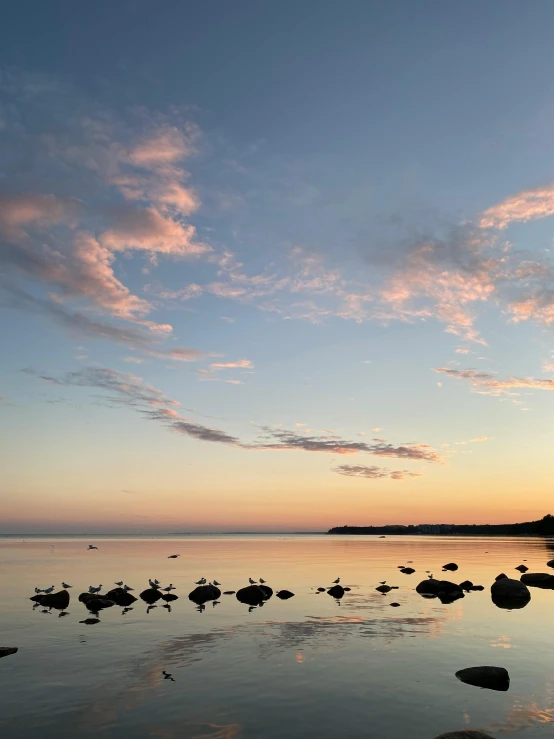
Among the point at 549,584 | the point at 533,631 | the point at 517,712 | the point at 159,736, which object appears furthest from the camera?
the point at 549,584

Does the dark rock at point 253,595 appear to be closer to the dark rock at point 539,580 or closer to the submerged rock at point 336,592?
the submerged rock at point 336,592

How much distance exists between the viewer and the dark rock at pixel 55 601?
35969 millimetres

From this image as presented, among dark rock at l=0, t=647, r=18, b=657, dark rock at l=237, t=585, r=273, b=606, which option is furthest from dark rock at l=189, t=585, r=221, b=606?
dark rock at l=0, t=647, r=18, b=657

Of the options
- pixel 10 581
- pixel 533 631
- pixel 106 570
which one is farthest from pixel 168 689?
pixel 106 570

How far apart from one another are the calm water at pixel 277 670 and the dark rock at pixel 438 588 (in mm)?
4195

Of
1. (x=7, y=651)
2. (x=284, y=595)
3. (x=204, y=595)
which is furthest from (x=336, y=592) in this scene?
(x=7, y=651)

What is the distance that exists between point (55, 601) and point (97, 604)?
321cm

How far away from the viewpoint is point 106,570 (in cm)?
6462

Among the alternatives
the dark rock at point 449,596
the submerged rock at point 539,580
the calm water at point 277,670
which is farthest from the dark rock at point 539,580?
the calm water at point 277,670

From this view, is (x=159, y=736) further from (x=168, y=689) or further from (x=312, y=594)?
(x=312, y=594)

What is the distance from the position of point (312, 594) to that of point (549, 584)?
76.8 feet

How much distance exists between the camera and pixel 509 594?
130 feet

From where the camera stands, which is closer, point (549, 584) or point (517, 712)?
point (517, 712)

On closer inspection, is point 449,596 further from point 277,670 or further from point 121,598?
point 277,670
